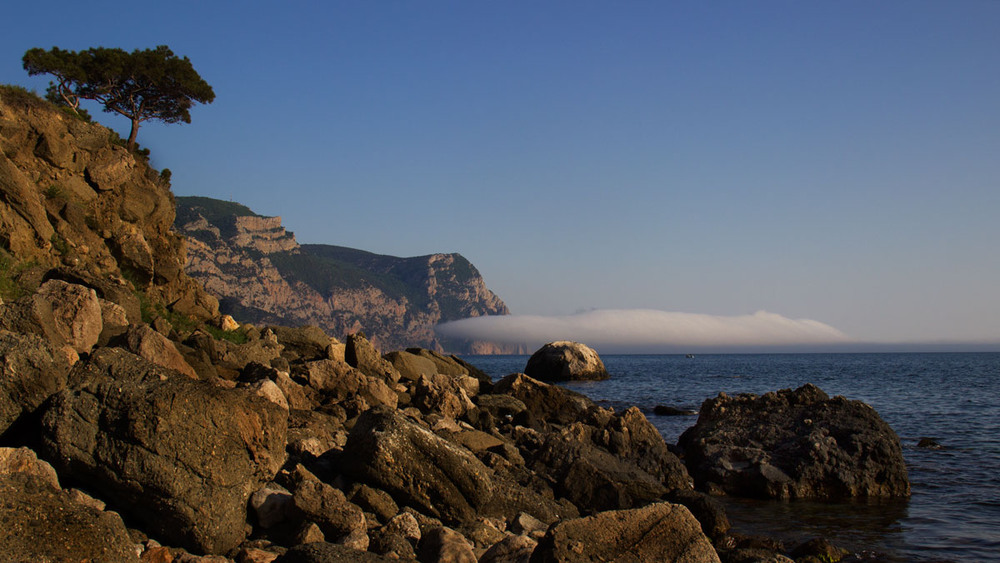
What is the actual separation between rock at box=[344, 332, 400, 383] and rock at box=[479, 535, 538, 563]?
15131 mm

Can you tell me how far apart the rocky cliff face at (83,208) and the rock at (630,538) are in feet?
54.0

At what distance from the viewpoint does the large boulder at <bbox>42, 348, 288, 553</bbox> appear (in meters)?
8.72

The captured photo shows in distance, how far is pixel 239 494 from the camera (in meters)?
9.27

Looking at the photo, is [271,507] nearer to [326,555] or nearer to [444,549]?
[444,549]

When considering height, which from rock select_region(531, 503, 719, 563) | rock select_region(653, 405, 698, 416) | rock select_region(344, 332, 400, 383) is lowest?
rock select_region(653, 405, 698, 416)

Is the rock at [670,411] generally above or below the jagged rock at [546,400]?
below

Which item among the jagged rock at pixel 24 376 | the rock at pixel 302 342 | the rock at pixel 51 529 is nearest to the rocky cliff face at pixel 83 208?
the rock at pixel 302 342

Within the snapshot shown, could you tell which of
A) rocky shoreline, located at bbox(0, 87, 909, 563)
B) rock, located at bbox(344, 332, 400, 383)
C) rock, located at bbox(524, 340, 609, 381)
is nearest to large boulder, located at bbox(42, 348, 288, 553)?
rocky shoreline, located at bbox(0, 87, 909, 563)

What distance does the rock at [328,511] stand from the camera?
30.3ft

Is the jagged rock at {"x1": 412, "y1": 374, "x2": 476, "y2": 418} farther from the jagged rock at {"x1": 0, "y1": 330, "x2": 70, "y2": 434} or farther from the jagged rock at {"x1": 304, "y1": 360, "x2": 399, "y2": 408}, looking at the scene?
the jagged rock at {"x1": 0, "y1": 330, "x2": 70, "y2": 434}

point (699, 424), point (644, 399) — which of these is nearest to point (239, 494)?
point (699, 424)

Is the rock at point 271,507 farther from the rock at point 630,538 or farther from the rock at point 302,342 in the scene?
the rock at point 302,342

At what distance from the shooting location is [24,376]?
9602mm

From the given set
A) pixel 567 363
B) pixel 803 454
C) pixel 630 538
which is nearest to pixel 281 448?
pixel 630 538
